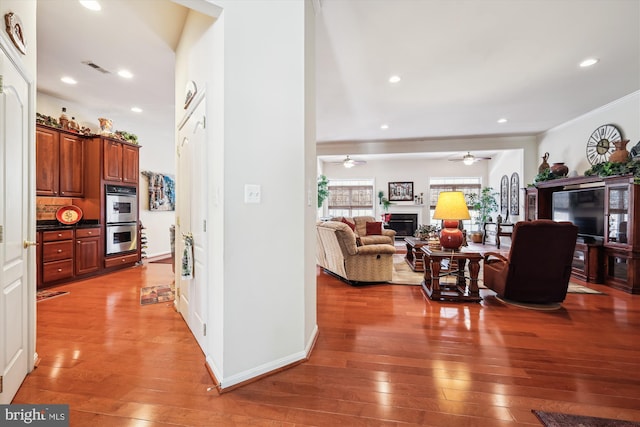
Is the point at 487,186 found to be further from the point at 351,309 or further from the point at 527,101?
the point at 351,309

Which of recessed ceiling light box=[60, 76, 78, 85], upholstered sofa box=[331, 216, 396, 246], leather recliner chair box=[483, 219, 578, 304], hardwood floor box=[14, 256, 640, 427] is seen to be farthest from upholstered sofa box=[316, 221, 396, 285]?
recessed ceiling light box=[60, 76, 78, 85]

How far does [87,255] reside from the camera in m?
4.59

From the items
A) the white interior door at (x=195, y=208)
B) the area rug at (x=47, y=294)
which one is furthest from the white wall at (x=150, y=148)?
the white interior door at (x=195, y=208)

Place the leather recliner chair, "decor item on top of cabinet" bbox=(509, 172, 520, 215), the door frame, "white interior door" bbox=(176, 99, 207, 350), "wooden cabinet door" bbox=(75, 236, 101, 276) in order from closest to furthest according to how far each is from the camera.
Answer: the door frame, "white interior door" bbox=(176, 99, 207, 350), the leather recliner chair, "wooden cabinet door" bbox=(75, 236, 101, 276), "decor item on top of cabinet" bbox=(509, 172, 520, 215)

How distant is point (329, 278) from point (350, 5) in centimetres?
367

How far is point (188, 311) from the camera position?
2744 mm

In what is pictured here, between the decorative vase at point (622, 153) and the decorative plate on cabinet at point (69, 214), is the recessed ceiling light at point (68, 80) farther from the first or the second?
the decorative vase at point (622, 153)

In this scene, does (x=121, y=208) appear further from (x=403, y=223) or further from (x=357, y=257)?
(x=403, y=223)

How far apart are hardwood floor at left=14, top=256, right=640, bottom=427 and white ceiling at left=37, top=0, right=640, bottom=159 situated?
2.96 m

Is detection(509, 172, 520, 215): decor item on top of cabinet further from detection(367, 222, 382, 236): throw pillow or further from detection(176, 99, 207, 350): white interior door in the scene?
detection(176, 99, 207, 350): white interior door

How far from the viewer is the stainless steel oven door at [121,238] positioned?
16.3 ft

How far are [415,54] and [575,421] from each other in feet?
11.8

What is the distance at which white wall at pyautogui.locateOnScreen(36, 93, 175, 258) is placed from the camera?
5.23 meters

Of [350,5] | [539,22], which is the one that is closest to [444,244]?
[539,22]
